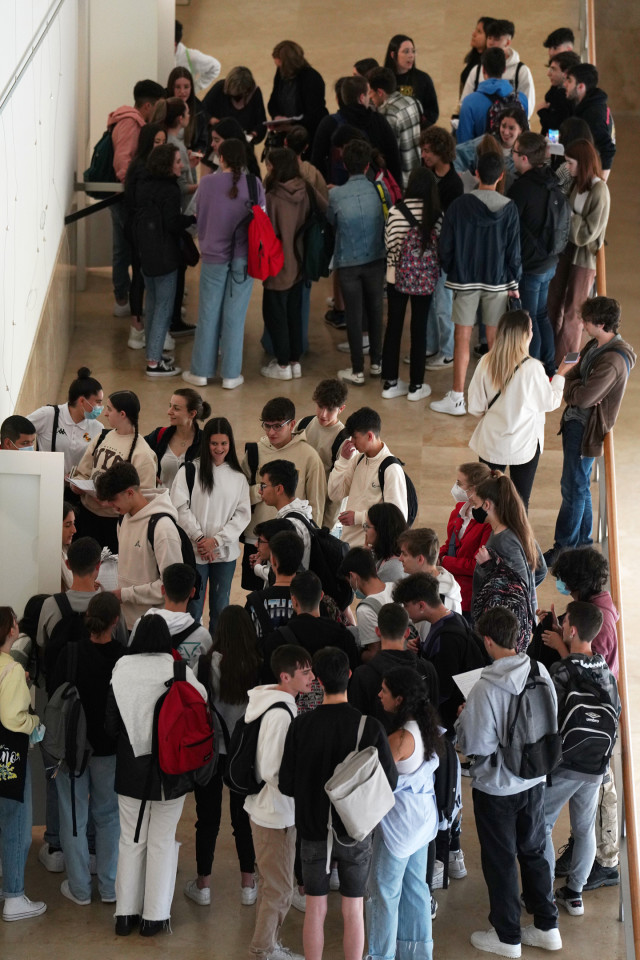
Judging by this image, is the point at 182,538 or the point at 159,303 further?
the point at 159,303

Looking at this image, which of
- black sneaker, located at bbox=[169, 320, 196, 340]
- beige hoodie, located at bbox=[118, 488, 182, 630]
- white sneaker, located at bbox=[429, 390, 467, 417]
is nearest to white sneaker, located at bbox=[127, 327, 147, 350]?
black sneaker, located at bbox=[169, 320, 196, 340]

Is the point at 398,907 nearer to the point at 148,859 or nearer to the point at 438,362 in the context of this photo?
the point at 148,859

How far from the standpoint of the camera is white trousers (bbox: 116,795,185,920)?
521 centimetres

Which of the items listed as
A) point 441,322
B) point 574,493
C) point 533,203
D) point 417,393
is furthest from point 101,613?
point 441,322

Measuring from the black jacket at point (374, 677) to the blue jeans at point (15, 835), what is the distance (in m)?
1.38

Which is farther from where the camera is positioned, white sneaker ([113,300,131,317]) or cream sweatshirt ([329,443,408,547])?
white sneaker ([113,300,131,317])

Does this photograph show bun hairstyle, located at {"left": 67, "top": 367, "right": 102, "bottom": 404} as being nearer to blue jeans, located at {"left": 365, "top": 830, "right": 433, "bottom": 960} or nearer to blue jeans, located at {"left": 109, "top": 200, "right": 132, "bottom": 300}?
blue jeans, located at {"left": 365, "top": 830, "right": 433, "bottom": 960}

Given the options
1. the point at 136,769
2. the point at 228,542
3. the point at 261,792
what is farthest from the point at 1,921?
the point at 228,542

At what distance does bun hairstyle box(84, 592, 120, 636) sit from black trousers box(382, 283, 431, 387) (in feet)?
14.7

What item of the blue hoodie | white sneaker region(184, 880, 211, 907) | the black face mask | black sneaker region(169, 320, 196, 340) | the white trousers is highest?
the blue hoodie

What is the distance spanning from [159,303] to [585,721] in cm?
519

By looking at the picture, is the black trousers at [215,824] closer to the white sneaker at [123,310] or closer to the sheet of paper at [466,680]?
the sheet of paper at [466,680]

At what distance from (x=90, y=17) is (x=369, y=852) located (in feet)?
26.0

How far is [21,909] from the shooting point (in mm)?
5445
